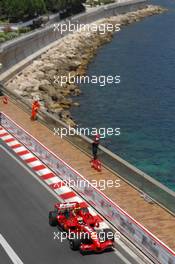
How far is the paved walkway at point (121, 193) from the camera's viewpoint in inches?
952

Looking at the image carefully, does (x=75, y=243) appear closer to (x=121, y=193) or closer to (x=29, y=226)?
(x=29, y=226)

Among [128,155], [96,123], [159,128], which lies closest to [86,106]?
[96,123]

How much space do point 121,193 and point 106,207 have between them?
8.32 ft

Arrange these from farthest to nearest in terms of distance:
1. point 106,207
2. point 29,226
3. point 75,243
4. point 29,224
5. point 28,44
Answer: point 28,44, point 106,207, point 29,224, point 29,226, point 75,243

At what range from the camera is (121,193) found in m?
27.5

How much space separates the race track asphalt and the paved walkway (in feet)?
8.38

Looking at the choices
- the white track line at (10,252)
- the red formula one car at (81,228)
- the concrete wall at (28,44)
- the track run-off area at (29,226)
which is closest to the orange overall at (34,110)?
the track run-off area at (29,226)

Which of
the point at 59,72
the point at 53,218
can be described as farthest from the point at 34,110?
the point at 59,72

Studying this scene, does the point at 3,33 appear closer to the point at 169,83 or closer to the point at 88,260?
the point at 169,83

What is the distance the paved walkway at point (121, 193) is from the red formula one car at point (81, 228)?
8.35ft

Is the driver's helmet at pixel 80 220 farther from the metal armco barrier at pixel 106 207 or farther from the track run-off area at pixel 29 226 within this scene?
the metal armco barrier at pixel 106 207

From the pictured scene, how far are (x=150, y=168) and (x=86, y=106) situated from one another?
1774 cm

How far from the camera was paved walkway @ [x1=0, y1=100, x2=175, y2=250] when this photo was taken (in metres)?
24.2

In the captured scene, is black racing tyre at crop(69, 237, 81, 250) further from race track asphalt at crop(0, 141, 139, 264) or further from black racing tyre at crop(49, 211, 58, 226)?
black racing tyre at crop(49, 211, 58, 226)
